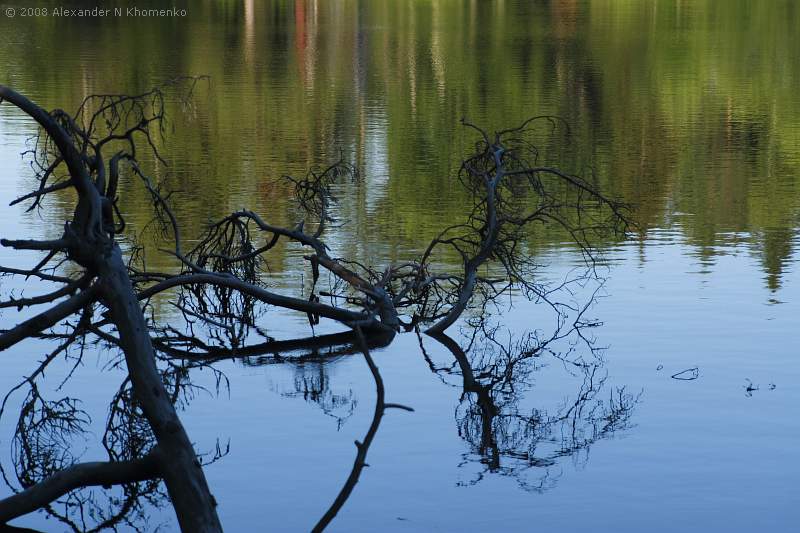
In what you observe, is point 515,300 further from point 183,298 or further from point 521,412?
point 521,412

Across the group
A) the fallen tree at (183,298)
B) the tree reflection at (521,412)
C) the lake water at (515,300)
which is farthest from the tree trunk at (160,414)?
the tree reflection at (521,412)

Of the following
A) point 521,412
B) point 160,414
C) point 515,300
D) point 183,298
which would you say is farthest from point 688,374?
point 160,414

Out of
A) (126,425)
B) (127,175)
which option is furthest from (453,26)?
(126,425)

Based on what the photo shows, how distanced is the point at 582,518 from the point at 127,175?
19316 millimetres

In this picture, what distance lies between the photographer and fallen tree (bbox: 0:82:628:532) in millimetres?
9219

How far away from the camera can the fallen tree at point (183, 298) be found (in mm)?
9219

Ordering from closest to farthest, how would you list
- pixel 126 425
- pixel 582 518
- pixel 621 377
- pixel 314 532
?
1. pixel 314 532
2. pixel 582 518
3. pixel 126 425
4. pixel 621 377

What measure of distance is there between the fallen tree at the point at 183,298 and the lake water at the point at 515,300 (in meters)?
0.44

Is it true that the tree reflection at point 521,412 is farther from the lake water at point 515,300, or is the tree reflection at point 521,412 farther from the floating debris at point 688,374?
the floating debris at point 688,374

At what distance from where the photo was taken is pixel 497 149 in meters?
14.9

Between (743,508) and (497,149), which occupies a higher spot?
(497,149)

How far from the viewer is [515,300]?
17250 millimetres

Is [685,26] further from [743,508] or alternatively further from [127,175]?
[743,508]

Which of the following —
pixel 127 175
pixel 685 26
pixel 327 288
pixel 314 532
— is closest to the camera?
pixel 314 532
